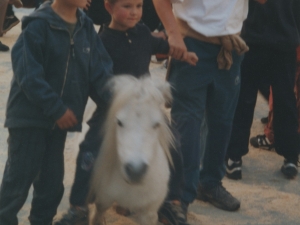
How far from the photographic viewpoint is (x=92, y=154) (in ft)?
10.2

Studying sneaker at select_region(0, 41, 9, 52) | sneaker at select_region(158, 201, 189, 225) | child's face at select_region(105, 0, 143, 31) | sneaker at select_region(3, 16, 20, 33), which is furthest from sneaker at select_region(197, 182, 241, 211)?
sneaker at select_region(3, 16, 20, 33)

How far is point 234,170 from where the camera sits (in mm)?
4414

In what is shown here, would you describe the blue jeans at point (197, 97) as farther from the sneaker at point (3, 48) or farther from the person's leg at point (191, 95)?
the sneaker at point (3, 48)

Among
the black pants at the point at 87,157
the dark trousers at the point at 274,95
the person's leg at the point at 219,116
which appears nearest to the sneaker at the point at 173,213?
the black pants at the point at 87,157

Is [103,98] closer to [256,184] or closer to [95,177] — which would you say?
[95,177]

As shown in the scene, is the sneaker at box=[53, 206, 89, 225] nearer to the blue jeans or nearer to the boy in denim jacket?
the boy in denim jacket

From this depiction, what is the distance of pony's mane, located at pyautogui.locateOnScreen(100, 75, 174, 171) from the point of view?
2.74 m

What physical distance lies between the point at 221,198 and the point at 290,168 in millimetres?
857

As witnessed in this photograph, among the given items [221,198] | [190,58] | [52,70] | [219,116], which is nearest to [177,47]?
[190,58]

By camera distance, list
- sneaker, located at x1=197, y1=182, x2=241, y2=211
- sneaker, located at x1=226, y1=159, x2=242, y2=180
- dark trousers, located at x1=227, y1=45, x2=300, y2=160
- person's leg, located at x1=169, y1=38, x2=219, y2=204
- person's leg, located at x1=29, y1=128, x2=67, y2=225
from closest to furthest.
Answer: person's leg, located at x1=29, y1=128, x2=67, y2=225, person's leg, located at x1=169, y1=38, x2=219, y2=204, sneaker, located at x1=197, y1=182, x2=241, y2=211, dark trousers, located at x1=227, y1=45, x2=300, y2=160, sneaker, located at x1=226, y1=159, x2=242, y2=180

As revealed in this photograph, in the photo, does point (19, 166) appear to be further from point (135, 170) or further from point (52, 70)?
point (135, 170)

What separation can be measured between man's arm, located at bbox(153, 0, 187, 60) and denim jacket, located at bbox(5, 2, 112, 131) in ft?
1.42

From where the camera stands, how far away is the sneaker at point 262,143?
5043 mm

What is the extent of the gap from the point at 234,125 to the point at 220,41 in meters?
1.10
